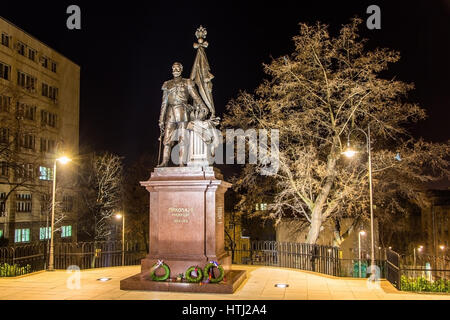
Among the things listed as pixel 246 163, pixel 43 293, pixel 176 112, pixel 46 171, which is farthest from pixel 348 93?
pixel 46 171

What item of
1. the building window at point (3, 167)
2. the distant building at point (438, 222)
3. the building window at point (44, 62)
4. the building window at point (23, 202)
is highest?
the building window at point (44, 62)

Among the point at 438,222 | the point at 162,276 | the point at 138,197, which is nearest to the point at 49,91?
the point at 138,197

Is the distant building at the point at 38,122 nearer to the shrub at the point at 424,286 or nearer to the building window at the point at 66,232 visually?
the building window at the point at 66,232

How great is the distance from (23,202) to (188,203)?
3334cm

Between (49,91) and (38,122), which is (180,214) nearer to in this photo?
(38,122)

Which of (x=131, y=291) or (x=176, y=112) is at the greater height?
(x=176, y=112)

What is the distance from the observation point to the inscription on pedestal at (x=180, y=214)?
40.2 feet

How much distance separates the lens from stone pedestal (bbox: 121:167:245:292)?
1209 cm

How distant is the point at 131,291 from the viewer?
11633 millimetres

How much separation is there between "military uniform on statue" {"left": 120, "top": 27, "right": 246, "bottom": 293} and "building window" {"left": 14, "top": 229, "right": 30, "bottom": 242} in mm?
30674

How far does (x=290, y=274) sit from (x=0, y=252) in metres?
11.0

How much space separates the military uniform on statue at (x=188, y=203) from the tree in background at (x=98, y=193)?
85.9ft

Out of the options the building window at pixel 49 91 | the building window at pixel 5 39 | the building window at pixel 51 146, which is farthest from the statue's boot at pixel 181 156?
the building window at pixel 49 91

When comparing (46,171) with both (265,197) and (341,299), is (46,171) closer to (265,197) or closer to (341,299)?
(265,197)
